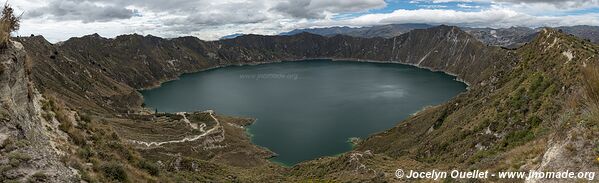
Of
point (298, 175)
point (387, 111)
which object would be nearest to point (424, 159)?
point (298, 175)

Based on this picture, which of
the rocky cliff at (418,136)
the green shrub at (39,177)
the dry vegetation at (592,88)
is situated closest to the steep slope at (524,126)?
the rocky cliff at (418,136)

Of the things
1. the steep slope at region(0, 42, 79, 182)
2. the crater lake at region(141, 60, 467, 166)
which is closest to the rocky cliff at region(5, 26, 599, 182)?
the steep slope at region(0, 42, 79, 182)

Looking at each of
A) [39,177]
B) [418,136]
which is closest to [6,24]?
[39,177]

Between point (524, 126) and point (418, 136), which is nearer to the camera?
point (524, 126)

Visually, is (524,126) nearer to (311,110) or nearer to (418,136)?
(418,136)

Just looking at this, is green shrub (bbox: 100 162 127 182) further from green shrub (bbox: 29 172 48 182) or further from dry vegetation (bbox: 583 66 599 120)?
dry vegetation (bbox: 583 66 599 120)

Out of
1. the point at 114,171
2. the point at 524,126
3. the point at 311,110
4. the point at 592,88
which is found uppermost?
the point at 592,88

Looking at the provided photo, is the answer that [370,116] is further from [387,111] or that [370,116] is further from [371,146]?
[371,146]

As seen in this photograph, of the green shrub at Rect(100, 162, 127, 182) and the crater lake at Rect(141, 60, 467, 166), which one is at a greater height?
the green shrub at Rect(100, 162, 127, 182)
